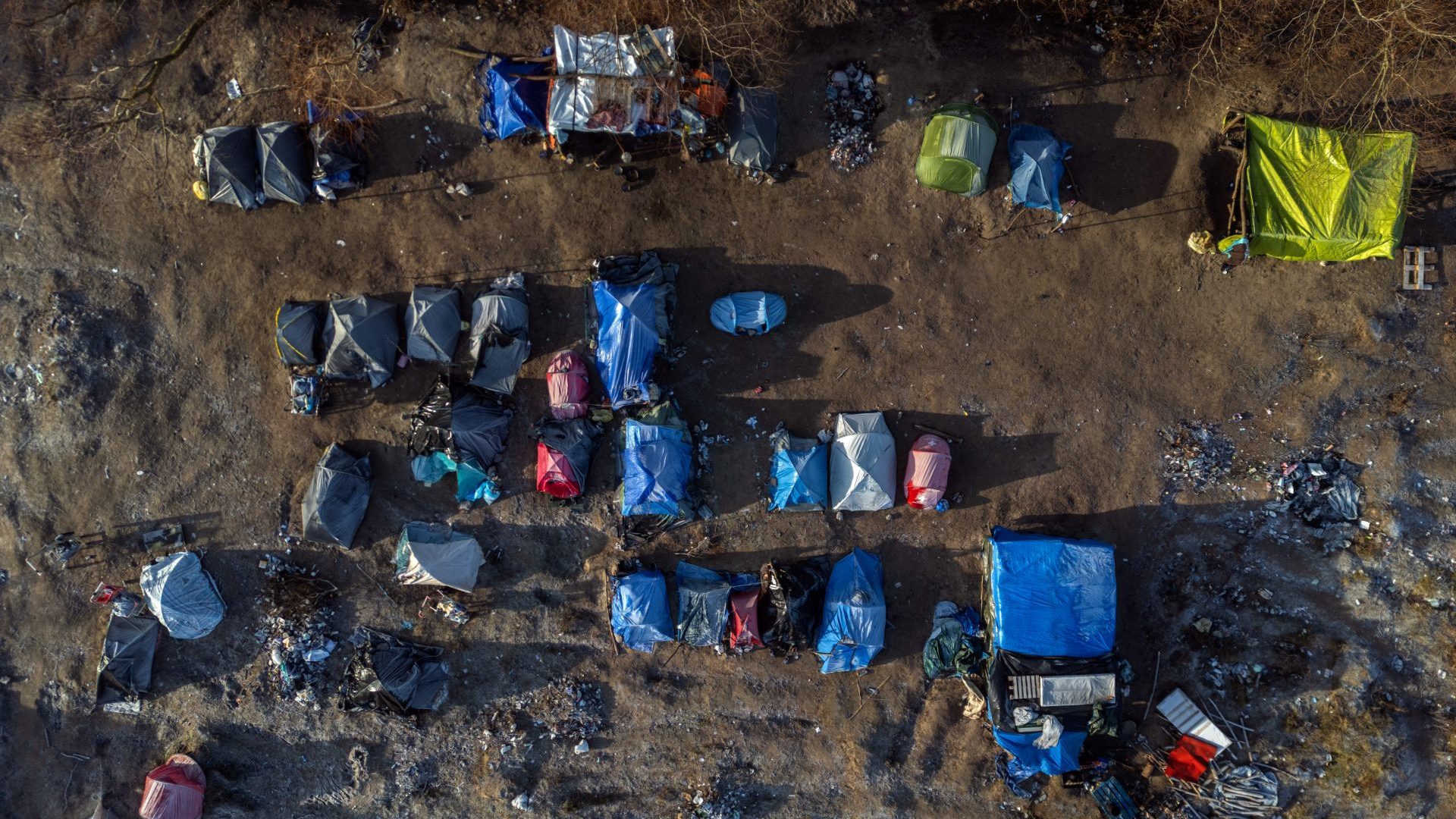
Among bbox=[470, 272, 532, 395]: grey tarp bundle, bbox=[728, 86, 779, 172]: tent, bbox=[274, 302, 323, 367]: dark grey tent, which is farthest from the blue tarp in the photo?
bbox=[274, 302, 323, 367]: dark grey tent

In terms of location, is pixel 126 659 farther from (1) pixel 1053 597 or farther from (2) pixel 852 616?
(1) pixel 1053 597

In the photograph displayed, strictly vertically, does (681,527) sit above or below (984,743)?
above

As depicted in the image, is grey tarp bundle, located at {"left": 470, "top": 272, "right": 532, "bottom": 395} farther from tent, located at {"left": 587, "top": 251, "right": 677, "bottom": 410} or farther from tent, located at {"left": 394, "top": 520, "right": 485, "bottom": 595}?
tent, located at {"left": 394, "top": 520, "right": 485, "bottom": 595}

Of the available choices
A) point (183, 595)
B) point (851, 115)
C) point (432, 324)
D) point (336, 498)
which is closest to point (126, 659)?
point (183, 595)

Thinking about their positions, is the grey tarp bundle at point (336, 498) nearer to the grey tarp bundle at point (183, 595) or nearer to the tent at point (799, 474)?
the grey tarp bundle at point (183, 595)

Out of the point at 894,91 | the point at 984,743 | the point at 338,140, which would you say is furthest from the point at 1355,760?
the point at 338,140

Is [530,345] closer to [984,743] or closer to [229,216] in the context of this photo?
[229,216]

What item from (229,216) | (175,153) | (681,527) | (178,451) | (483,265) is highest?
(175,153)
